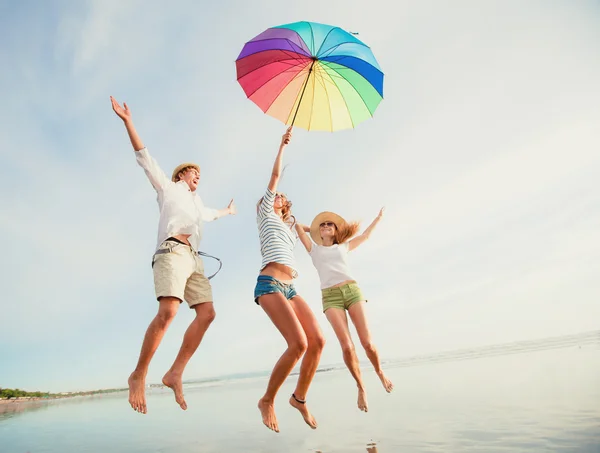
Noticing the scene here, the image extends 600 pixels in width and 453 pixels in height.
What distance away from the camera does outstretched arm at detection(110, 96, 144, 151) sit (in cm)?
450

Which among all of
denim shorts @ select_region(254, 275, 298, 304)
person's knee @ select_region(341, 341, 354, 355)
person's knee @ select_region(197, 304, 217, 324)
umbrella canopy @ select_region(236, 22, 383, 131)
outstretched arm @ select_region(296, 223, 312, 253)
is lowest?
person's knee @ select_region(341, 341, 354, 355)

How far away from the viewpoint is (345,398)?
835 centimetres

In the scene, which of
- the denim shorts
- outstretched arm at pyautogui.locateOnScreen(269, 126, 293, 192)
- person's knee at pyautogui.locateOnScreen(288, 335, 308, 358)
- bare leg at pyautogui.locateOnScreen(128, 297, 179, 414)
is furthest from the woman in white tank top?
bare leg at pyautogui.locateOnScreen(128, 297, 179, 414)

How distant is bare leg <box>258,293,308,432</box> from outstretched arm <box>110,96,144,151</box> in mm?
2286

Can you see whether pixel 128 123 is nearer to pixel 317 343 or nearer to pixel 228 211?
pixel 228 211

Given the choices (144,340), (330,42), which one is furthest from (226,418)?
(330,42)

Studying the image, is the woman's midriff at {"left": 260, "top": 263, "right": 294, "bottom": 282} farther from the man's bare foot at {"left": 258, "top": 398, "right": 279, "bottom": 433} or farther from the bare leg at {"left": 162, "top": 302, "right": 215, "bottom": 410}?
the man's bare foot at {"left": 258, "top": 398, "right": 279, "bottom": 433}

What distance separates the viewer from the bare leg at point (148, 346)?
411 centimetres

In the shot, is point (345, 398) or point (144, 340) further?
point (345, 398)

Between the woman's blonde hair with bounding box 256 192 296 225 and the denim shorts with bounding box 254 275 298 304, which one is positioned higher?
the woman's blonde hair with bounding box 256 192 296 225

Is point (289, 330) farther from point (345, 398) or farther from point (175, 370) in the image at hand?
Result: point (345, 398)

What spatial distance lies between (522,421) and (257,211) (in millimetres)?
3940

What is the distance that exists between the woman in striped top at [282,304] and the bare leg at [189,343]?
2.24 ft

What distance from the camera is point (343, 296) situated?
19.0 ft
